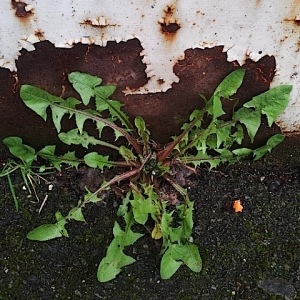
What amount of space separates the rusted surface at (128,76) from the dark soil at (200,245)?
0.27m

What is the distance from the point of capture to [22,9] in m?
1.53

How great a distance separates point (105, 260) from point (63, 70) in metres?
0.57

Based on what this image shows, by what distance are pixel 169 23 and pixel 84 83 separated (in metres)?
0.29

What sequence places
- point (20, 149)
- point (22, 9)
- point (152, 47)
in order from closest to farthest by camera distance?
point (22, 9) < point (152, 47) < point (20, 149)

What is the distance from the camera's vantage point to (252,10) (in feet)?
5.05

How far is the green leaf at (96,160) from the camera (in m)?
1.82

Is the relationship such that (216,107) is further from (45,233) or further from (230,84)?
(45,233)

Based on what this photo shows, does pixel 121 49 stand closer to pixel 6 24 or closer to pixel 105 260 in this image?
pixel 6 24

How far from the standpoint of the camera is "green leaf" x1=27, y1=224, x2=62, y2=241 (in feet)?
5.90

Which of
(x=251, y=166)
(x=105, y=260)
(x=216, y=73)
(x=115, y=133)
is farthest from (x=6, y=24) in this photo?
(x=251, y=166)

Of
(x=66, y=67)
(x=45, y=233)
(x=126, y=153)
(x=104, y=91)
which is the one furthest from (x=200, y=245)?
(x=66, y=67)

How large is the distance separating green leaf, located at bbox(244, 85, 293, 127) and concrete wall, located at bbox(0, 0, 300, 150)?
0.05 m

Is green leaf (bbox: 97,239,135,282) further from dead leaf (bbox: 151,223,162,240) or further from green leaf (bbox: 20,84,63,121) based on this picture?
green leaf (bbox: 20,84,63,121)

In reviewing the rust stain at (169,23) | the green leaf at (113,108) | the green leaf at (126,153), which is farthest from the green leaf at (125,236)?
the rust stain at (169,23)
